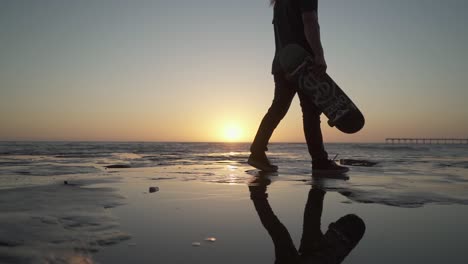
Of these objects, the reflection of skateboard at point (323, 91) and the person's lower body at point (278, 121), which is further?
the person's lower body at point (278, 121)

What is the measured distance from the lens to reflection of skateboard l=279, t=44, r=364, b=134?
349 centimetres

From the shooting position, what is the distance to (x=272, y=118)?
407 cm

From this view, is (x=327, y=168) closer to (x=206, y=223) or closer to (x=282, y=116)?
(x=282, y=116)

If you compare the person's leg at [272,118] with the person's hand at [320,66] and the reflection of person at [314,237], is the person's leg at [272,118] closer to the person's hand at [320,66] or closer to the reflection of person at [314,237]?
the person's hand at [320,66]

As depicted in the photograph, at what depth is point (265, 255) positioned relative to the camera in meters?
1.14

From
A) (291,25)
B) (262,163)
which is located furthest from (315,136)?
(291,25)

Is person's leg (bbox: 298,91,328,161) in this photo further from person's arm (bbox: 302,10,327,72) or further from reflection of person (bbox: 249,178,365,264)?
reflection of person (bbox: 249,178,365,264)

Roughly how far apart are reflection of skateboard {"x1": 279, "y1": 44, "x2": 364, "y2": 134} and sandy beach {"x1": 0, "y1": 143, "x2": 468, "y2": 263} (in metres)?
0.93

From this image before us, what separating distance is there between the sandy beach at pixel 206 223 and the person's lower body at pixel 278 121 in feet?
3.90

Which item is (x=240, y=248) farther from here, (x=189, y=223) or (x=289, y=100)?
(x=289, y=100)

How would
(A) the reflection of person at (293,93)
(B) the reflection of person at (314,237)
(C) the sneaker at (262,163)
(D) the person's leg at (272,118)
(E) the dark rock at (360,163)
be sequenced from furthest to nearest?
(E) the dark rock at (360,163) < (C) the sneaker at (262,163) < (D) the person's leg at (272,118) < (A) the reflection of person at (293,93) < (B) the reflection of person at (314,237)

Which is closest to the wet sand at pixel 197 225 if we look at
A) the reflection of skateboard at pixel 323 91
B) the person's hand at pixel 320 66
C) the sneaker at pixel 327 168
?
the reflection of skateboard at pixel 323 91

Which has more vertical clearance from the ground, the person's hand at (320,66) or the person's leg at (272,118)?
the person's hand at (320,66)

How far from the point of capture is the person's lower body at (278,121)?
388 centimetres
